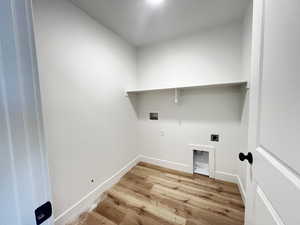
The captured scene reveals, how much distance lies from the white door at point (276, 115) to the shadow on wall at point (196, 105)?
117cm

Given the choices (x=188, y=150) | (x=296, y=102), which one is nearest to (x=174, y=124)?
(x=188, y=150)

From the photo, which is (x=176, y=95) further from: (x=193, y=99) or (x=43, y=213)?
(x=43, y=213)

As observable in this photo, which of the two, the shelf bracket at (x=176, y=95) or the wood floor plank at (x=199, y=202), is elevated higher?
the shelf bracket at (x=176, y=95)

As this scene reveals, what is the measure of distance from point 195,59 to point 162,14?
0.86m

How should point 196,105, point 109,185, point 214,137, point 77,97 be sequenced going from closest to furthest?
point 77,97 < point 109,185 < point 214,137 < point 196,105

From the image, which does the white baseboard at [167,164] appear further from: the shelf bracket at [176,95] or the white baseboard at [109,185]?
the shelf bracket at [176,95]

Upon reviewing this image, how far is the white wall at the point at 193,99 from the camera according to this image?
1938 millimetres

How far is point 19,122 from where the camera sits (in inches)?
15.5

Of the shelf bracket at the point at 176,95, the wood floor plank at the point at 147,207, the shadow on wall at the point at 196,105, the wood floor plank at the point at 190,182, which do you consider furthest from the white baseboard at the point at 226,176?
the shelf bracket at the point at 176,95

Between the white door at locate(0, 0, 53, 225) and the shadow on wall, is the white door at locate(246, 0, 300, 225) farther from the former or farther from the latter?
the shadow on wall

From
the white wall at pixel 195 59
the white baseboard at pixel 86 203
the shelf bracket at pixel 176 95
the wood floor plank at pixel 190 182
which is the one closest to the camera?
the white baseboard at pixel 86 203

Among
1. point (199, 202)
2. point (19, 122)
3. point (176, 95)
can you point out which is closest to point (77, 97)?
point (19, 122)

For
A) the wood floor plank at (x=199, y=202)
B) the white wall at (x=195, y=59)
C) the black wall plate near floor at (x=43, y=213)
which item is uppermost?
the white wall at (x=195, y=59)

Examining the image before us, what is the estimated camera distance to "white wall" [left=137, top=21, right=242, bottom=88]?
1909 mm
